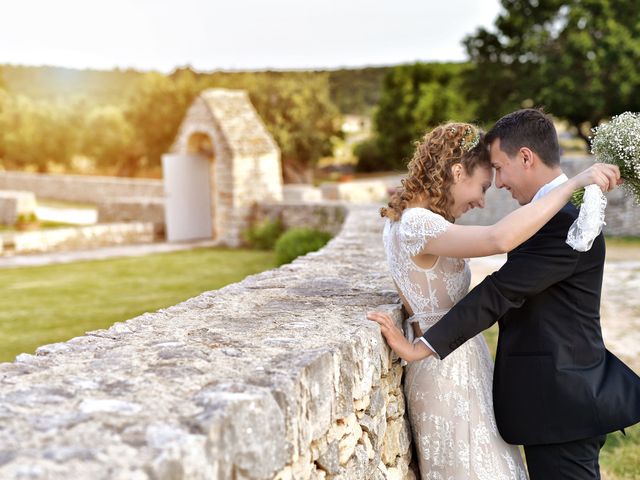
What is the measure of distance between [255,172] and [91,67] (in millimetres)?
60603

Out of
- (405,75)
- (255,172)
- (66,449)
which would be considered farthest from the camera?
(405,75)

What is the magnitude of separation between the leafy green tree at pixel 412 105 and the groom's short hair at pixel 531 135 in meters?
33.0

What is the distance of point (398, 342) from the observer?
2.78 m

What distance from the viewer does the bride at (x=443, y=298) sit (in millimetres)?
2758

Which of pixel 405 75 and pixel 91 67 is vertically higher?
pixel 91 67

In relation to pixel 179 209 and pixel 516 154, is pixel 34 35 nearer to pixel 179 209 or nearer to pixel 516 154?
pixel 179 209

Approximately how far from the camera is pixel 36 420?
1718 mm

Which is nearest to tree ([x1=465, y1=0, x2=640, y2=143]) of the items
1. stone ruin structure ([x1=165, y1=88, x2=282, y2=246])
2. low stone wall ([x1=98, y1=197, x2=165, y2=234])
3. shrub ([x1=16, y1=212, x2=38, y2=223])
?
stone ruin structure ([x1=165, y1=88, x2=282, y2=246])

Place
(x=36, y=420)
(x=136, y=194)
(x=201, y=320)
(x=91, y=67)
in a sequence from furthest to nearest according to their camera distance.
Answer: (x=91, y=67) → (x=136, y=194) → (x=201, y=320) → (x=36, y=420)

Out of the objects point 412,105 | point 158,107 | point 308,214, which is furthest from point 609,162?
point 412,105

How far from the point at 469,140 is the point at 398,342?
87cm

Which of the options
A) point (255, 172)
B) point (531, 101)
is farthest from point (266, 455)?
point (531, 101)

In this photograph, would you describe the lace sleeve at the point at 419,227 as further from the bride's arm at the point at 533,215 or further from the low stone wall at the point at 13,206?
the low stone wall at the point at 13,206

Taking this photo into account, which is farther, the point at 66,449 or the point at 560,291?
the point at 560,291
